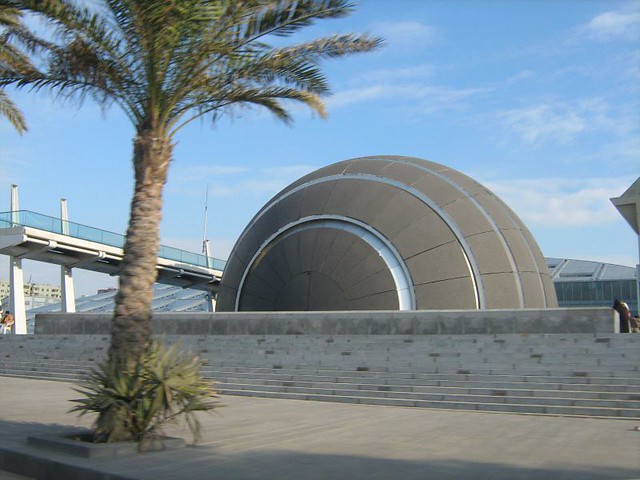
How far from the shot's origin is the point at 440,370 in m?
13.2

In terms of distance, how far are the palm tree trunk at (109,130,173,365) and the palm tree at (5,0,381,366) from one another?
1 cm

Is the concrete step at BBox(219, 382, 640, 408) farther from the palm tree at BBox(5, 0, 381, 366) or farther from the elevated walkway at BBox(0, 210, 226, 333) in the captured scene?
the elevated walkway at BBox(0, 210, 226, 333)

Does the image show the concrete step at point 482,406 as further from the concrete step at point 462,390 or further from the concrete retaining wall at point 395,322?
the concrete retaining wall at point 395,322

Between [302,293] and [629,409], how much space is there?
1001 centimetres

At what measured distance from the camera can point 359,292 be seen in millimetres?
18078

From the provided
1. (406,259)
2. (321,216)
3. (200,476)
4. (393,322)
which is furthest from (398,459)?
(321,216)

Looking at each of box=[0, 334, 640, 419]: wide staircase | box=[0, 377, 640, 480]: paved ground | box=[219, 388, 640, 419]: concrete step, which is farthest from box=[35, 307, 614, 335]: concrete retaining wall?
box=[0, 377, 640, 480]: paved ground

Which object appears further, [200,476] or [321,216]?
[321,216]

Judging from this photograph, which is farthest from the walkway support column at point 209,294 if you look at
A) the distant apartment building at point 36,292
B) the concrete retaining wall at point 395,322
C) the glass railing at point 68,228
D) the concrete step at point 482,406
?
the distant apartment building at point 36,292

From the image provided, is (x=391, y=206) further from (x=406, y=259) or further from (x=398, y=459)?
(x=398, y=459)

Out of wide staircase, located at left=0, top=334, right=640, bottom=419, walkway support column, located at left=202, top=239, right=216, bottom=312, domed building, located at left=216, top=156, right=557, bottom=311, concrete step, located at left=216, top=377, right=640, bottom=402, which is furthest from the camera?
walkway support column, located at left=202, top=239, right=216, bottom=312

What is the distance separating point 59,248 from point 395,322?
19940 millimetres

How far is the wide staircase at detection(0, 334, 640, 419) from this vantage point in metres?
11.1

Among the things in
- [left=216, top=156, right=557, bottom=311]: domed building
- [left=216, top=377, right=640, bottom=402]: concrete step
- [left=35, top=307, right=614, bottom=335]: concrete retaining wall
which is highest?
[left=216, top=156, right=557, bottom=311]: domed building
